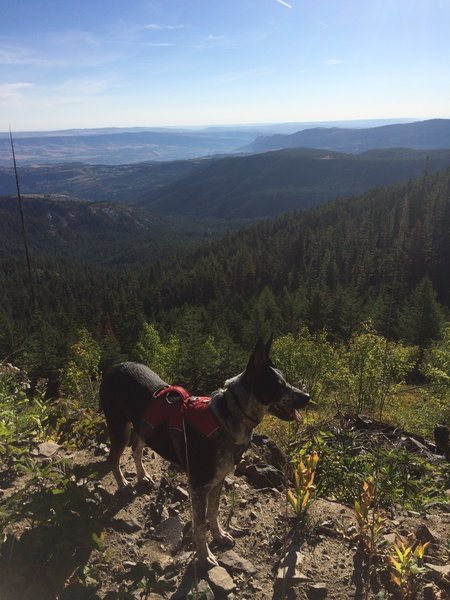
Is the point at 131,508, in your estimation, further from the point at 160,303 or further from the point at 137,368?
the point at 160,303

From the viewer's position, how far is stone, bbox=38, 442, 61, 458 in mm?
6219

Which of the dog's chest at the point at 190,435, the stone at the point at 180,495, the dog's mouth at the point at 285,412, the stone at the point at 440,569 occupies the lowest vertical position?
the stone at the point at 180,495

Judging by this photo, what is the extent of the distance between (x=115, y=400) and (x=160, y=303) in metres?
107

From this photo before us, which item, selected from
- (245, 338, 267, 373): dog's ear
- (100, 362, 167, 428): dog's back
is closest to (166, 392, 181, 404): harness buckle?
(100, 362, 167, 428): dog's back

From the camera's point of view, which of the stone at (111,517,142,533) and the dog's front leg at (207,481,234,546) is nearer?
the dog's front leg at (207,481,234,546)

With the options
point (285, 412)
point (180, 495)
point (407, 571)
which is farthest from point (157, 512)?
point (407, 571)

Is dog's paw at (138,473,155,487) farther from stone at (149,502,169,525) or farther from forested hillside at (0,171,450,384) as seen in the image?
forested hillside at (0,171,450,384)

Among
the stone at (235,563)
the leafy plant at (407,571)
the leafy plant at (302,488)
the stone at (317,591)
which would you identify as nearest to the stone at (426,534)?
the leafy plant at (407,571)

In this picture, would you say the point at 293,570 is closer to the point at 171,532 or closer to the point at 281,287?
the point at 171,532

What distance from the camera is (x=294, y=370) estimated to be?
27141 mm

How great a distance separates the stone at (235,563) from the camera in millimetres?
4477

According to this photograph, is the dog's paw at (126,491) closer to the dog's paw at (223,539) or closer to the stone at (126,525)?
the stone at (126,525)

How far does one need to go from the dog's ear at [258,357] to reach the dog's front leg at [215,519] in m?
1.70

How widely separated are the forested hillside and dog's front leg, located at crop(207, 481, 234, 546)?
34323 millimetres
